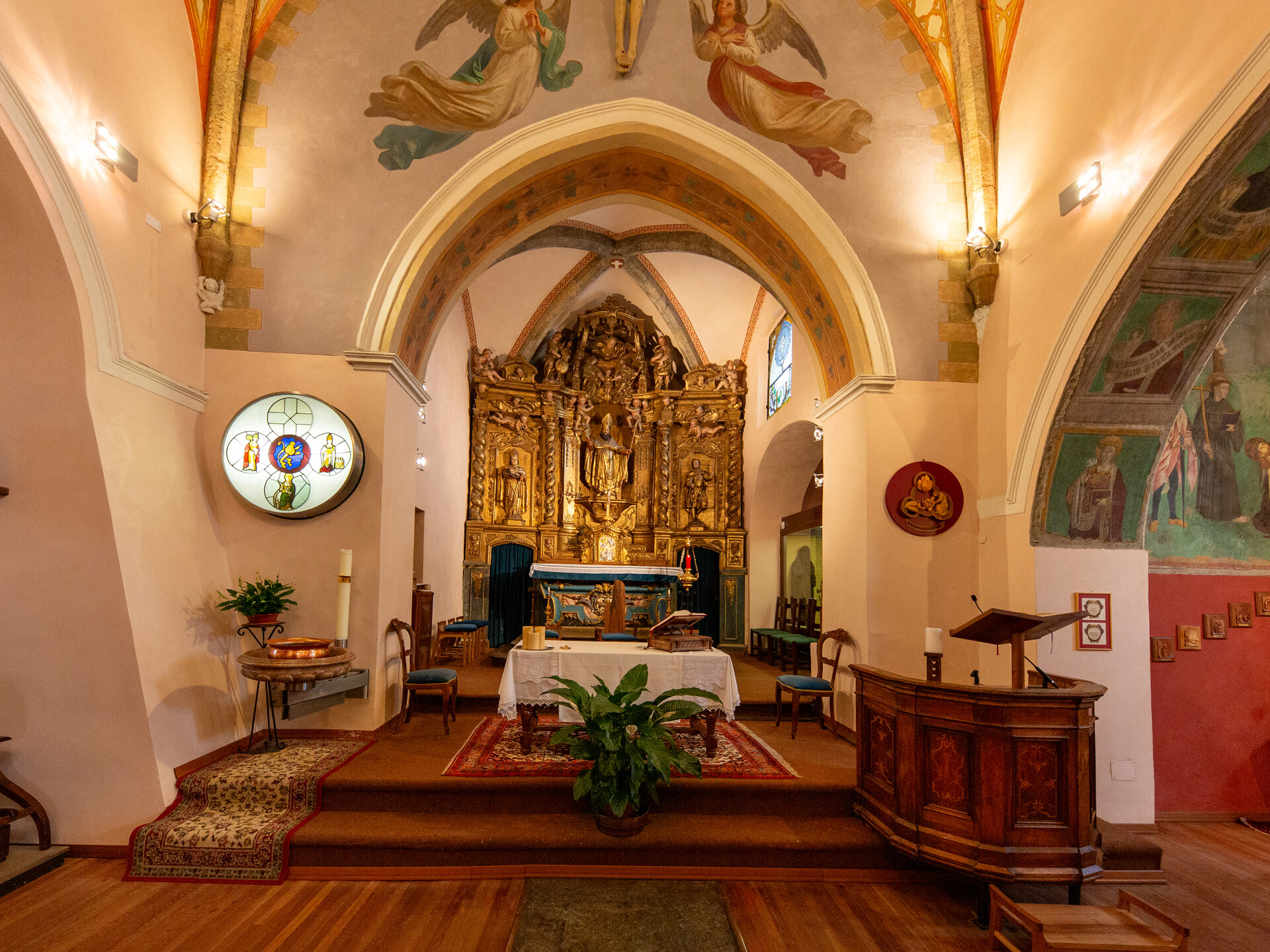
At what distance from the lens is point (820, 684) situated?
6469mm

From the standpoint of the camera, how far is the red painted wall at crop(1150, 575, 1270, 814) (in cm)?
598

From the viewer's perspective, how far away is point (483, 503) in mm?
12891

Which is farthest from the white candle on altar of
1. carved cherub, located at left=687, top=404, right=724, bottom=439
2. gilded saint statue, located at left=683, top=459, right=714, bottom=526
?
carved cherub, located at left=687, top=404, right=724, bottom=439

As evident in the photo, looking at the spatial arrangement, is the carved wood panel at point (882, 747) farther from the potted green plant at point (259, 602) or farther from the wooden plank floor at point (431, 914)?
the potted green plant at point (259, 602)

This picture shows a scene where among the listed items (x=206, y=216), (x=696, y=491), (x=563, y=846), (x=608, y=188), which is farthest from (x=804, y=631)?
(x=206, y=216)

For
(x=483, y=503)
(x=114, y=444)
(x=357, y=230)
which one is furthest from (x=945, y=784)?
(x=483, y=503)

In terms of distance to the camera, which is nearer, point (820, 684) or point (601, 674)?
point (601, 674)

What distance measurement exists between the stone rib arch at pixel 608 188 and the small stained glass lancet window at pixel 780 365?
3249 mm

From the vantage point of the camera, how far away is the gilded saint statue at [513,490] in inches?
515

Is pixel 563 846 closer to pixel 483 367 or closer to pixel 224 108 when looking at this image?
pixel 224 108

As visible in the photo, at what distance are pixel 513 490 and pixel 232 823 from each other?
28.9ft

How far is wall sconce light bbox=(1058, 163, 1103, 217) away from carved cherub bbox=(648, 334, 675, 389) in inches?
335

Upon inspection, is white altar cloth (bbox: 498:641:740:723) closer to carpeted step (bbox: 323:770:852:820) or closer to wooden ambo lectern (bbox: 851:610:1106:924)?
carpeted step (bbox: 323:770:852:820)

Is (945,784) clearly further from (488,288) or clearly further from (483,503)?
(488,288)
